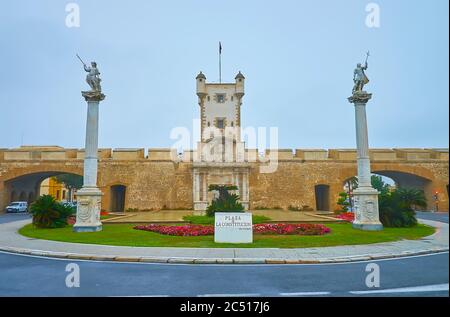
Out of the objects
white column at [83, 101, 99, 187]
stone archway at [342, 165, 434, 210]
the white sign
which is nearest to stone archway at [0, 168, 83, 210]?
white column at [83, 101, 99, 187]

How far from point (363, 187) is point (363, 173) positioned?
32.6 inches

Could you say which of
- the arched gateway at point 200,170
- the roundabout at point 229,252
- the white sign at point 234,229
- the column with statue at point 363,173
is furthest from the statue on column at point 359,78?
the arched gateway at point 200,170

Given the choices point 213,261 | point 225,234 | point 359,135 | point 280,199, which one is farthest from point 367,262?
point 280,199

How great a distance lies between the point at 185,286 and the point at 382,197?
1644 cm

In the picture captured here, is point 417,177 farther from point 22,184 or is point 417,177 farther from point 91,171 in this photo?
point 22,184

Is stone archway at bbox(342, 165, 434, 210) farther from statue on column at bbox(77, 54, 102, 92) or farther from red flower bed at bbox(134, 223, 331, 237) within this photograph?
statue on column at bbox(77, 54, 102, 92)

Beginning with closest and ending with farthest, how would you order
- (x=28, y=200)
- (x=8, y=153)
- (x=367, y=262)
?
(x=367, y=262), (x=8, y=153), (x=28, y=200)

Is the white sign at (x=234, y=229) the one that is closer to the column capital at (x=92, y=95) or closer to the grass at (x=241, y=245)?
the grass at (x=241, y=245)

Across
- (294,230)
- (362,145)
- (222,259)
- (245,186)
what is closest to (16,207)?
(245,186)

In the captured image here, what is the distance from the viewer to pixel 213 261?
927 cm

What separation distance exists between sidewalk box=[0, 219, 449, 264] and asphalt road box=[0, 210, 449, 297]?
455mm

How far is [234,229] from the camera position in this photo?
12.7 m

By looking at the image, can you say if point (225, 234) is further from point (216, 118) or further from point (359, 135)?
point (216, 118)

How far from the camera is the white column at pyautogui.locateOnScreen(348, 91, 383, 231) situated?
668 inches
